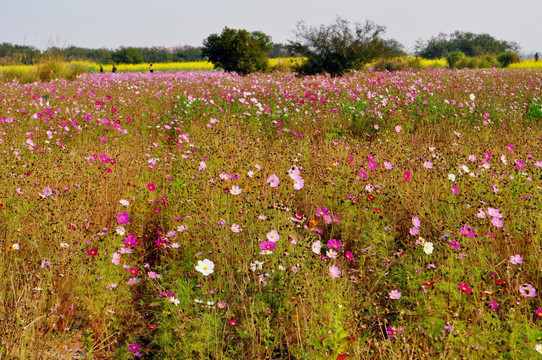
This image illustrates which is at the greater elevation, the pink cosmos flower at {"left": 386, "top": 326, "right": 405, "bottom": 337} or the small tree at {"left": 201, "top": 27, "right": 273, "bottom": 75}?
the small tree at {"left": 201, "top": 27, "right": 273, "bottom": 75}

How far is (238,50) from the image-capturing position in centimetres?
2094

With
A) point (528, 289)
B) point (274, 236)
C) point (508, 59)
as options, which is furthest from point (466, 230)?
point (508, 59)

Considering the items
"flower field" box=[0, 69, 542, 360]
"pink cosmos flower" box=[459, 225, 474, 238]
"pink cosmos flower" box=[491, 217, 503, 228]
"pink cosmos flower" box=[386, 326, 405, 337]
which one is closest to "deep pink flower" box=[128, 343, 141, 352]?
"flower field" box=[0, 69, 542, 360]

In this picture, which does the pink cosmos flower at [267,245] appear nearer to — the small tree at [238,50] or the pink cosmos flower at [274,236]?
the pink cosmos flower at [274,236]

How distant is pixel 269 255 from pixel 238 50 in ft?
63.7

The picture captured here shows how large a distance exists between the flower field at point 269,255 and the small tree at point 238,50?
52.5 feet

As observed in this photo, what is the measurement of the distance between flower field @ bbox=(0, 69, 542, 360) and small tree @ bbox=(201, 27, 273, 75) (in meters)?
16.0

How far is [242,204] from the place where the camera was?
337 cm

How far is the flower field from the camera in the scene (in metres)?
2.32

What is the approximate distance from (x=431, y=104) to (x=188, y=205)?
17.0ft

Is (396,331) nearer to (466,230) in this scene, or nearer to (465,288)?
(465,288)

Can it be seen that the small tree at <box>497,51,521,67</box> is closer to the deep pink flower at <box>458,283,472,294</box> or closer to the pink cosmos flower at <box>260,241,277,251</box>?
the deep pink flower at <box>458,283,472,294</box>

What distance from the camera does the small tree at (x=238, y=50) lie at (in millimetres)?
21109

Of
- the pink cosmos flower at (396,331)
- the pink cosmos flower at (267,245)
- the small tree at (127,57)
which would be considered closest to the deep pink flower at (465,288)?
the pink cosmos flower at (396,331)
